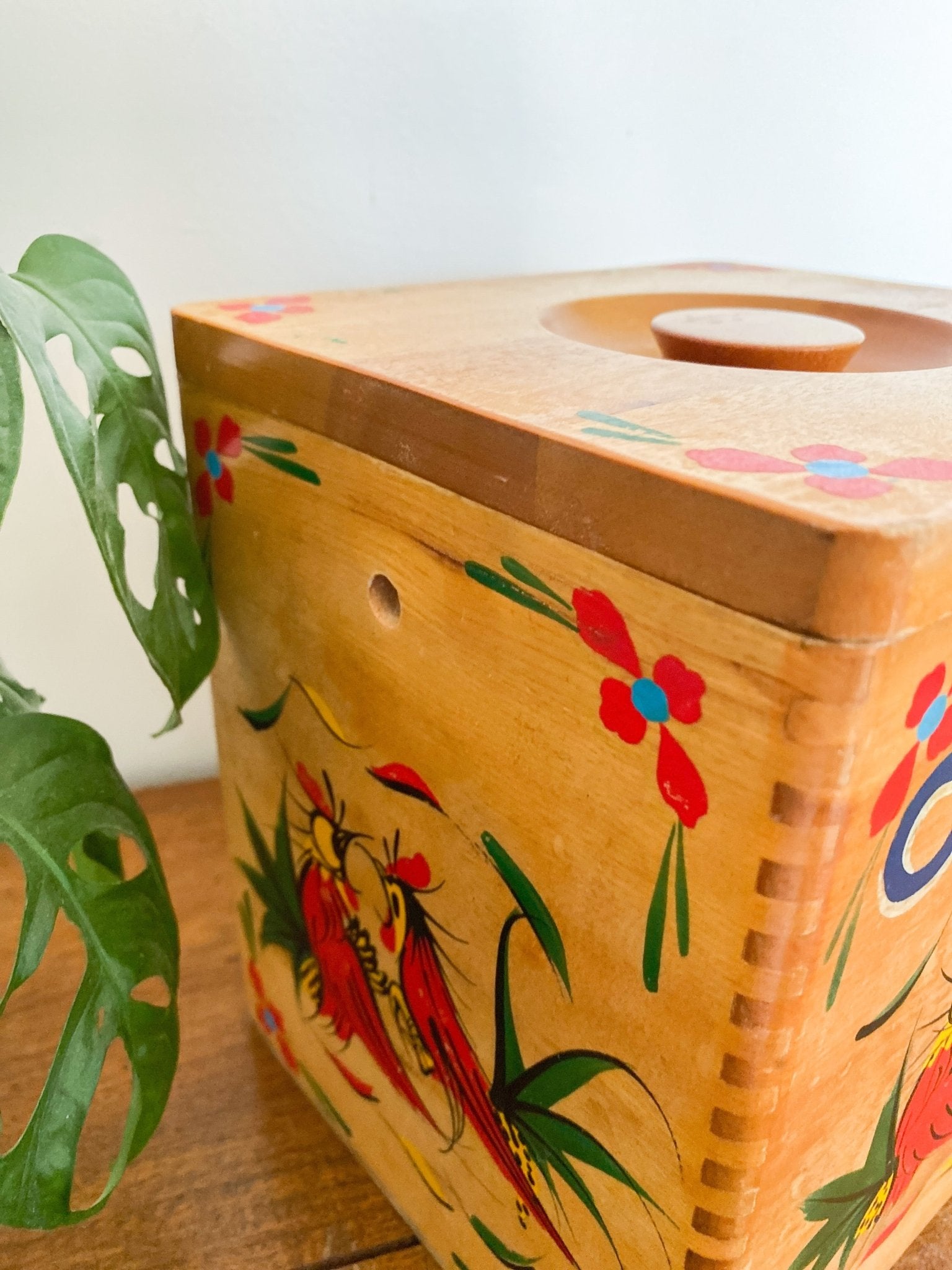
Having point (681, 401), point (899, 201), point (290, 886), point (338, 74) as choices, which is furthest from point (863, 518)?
point (899, 201)

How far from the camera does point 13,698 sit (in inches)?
16.8

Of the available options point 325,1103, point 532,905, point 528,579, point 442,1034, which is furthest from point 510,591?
point 325,1103

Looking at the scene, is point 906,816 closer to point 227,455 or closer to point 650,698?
point 650,698

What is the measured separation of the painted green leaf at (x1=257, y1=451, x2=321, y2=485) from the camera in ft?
1.36

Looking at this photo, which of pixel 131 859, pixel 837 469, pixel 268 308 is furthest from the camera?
pixel 131 859

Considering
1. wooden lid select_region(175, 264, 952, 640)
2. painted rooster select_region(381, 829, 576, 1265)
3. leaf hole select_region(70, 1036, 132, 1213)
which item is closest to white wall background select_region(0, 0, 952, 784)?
wooden lid select_region(175, 264, 952, 640)

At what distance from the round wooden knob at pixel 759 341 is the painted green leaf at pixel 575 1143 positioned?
0.29 metres

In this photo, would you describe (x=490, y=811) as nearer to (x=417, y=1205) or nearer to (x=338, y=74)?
(x=417, y=1205)

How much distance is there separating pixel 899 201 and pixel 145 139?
0.60 m

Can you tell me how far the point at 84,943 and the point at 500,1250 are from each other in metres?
0.22

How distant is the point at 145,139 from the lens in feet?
2.02

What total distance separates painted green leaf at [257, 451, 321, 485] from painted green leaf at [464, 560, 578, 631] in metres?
0.10

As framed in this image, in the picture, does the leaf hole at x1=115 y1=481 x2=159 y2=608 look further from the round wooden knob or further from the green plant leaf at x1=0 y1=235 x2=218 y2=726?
the round wooden knob

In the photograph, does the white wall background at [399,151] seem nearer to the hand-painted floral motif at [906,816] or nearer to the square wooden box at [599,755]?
the square wooden box at [599,755]
